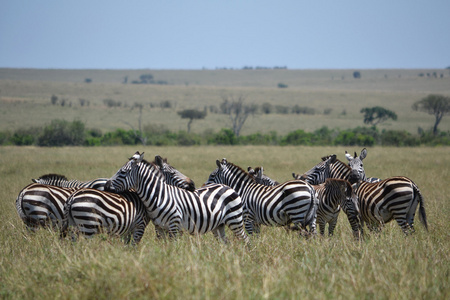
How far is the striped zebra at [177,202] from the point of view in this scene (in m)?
6.73

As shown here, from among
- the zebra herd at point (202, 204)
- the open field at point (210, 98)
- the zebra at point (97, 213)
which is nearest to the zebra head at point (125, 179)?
the zebra herd at point (202, 204)

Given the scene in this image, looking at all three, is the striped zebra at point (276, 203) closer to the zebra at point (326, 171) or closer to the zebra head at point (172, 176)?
the zebra head at point (172, 176)

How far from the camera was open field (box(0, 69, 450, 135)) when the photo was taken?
5741cm

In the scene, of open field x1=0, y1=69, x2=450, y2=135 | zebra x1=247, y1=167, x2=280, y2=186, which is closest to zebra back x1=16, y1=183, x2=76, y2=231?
zebra x1=247, y1=167, x2=280, y2=186

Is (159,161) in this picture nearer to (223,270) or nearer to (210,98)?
(223,270)

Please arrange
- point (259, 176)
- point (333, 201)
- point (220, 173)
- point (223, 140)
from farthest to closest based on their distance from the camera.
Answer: point (223, 140) → point (259, 176) → point (220, 173) → point (333, 201)

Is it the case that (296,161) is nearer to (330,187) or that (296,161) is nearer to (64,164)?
(64,164)

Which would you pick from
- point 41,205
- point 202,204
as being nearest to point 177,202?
point 202,204

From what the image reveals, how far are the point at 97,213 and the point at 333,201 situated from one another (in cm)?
387

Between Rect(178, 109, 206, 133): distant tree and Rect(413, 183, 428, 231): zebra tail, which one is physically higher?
Rect(178, 109, 206, 133): distant tree

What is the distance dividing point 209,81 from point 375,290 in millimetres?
133880

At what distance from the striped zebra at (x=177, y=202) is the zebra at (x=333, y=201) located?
5.40 feet

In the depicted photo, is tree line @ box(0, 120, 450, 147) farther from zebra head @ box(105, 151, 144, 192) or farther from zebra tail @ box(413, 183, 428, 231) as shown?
zebra head @ box(105, 151, 144, 192)

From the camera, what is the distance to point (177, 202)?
6922 millimetres
